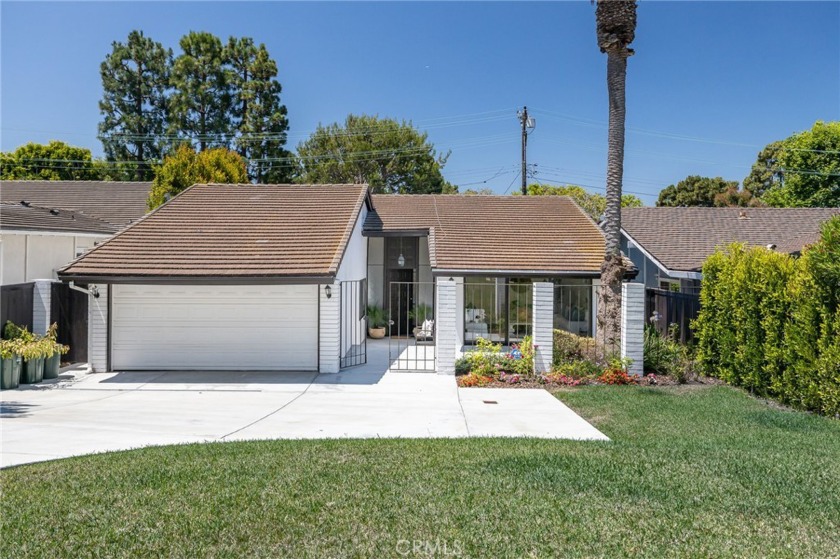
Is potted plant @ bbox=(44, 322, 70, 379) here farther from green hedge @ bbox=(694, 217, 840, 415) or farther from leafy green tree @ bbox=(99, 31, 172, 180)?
leafy green tree @ bbox=(99, 31, 172, 180)

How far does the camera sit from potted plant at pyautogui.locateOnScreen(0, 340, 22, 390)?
10.4 m

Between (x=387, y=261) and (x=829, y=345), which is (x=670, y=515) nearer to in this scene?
(x=829, y=345)

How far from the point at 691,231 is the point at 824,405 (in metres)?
13.9

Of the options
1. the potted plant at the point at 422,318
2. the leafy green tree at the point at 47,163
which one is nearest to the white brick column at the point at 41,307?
the potted plant at the point at 422,318

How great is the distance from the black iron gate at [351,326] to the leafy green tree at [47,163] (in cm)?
3093

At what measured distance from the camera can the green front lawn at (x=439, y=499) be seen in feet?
13.1

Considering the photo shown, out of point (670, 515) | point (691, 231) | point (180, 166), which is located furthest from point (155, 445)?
point (691, 231)

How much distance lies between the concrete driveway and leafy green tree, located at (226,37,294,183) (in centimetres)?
2703

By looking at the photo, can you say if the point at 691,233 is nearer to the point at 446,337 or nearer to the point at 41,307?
the point at 446,337

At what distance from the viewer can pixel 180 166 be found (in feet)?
66.4

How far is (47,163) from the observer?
125 ft

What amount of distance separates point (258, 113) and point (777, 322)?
1366 inches

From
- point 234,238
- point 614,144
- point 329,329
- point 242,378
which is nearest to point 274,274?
point 329,329

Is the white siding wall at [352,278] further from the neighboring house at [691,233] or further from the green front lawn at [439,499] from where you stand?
the neighboring house at [691,233]
